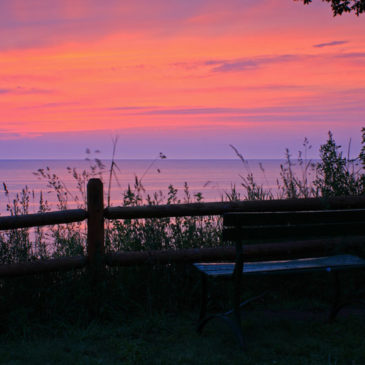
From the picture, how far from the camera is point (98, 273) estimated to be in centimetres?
525

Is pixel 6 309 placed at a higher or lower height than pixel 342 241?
lower

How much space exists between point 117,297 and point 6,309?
1048mm

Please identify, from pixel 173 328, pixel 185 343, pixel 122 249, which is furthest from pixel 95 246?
pixel 185 343

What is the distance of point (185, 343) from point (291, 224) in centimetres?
137

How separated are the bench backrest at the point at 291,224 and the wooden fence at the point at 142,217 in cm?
126

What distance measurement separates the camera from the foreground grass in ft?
13.8

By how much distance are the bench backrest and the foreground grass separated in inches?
37.0

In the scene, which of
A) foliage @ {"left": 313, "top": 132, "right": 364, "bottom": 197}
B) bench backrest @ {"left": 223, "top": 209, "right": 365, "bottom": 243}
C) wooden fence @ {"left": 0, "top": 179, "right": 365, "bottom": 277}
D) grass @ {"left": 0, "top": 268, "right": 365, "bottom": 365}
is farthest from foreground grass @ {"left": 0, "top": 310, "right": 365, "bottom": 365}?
foliage @ {"left": 313, "top": 132, "right": 364, "bottom": 197}

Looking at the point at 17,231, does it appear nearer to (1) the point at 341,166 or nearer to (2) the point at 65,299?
(2) the point at 65,299

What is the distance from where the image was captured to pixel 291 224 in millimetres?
4285

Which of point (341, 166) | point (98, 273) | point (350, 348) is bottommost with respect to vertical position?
point (350, 348)

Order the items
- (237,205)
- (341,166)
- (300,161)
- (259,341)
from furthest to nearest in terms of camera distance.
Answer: (300,161) < (341,166) < (237,205) < (259,341)

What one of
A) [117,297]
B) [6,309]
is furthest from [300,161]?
[6,309]

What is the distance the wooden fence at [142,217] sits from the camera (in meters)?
5.04
